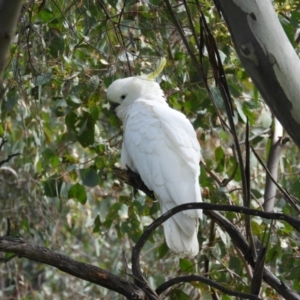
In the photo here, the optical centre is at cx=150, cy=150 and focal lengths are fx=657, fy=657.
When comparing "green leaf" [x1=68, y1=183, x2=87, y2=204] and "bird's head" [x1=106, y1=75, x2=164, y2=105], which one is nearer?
"green leaf" [x1=68, y1=183, x2=87, y2=204]

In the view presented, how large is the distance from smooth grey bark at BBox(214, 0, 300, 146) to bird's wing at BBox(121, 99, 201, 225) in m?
1.11

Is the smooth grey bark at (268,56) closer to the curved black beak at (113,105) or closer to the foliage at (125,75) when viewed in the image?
the foliage at (125,75)

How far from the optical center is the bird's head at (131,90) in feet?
8.19

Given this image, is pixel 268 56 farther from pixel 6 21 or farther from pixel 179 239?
pixel 179 239

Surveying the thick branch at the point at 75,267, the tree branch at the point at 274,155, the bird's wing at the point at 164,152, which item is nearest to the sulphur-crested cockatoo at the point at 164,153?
the bird's wing at the point at 164,152

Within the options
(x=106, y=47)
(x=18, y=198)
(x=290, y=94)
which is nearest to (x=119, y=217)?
(x=106, y=47)

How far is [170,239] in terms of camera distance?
2.13 meters

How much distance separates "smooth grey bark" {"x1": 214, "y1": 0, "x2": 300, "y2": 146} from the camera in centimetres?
105

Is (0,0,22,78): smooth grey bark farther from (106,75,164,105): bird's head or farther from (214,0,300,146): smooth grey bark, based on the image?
(106,75,164,105): bird's head

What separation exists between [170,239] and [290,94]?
116cm

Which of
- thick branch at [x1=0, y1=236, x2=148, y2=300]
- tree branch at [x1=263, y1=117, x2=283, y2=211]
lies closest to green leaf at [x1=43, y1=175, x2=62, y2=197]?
tree branch at [x1=263, y1=117, x2=283, y2=211]

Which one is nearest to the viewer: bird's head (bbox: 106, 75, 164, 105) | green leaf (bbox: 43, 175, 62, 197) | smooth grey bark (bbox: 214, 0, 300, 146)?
smooth grey bark (bbox: 214, 0, 300, 146)

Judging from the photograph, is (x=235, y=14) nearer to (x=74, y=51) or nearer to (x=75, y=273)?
(x=75, y=273)

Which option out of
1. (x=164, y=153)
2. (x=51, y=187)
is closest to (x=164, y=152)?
(x=164, y=153)
